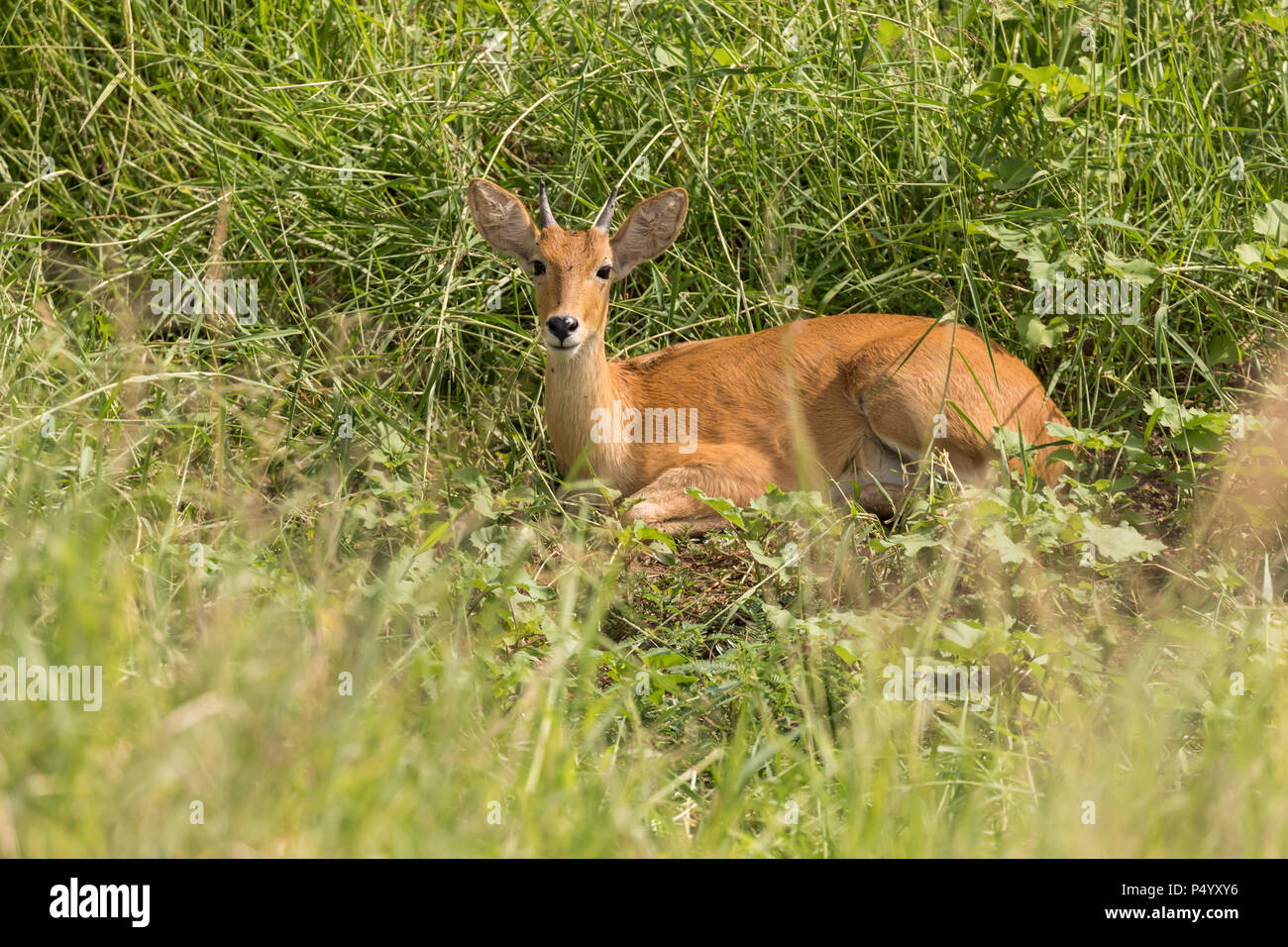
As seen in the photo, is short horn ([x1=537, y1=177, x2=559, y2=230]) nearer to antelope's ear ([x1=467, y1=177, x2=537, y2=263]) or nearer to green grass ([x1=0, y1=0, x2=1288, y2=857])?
antelope's ear ([x1=467, y1=177, x2=537, y2=263])

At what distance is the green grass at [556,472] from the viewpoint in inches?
107

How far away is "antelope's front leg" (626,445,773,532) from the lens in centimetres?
514

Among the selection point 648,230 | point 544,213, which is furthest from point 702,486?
point 544,213

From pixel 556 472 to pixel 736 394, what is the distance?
0.84 meters

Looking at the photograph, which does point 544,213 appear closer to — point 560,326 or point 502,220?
point 502,220

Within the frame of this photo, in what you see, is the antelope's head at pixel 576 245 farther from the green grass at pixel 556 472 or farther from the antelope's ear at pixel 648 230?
the green grass at pixel 556 472

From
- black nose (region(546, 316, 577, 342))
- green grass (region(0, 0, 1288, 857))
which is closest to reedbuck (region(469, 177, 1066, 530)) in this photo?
black nose (region(546, 316, 577, 342))

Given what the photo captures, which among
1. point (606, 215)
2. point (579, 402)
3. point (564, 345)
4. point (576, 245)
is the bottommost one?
point (579, 402)

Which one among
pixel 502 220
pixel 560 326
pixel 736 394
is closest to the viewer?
pixel 560 326

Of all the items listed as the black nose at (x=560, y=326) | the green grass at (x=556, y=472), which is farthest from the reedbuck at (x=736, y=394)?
the green grass at (x=556, y=472)

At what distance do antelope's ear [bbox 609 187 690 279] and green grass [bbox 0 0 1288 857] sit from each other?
53 centimetres

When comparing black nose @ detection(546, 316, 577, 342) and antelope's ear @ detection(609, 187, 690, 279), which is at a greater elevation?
antelope's ear @ detection(609, 187, 690, 279)

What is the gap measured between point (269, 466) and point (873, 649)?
2704 millimetres

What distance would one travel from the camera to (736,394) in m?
5.57
